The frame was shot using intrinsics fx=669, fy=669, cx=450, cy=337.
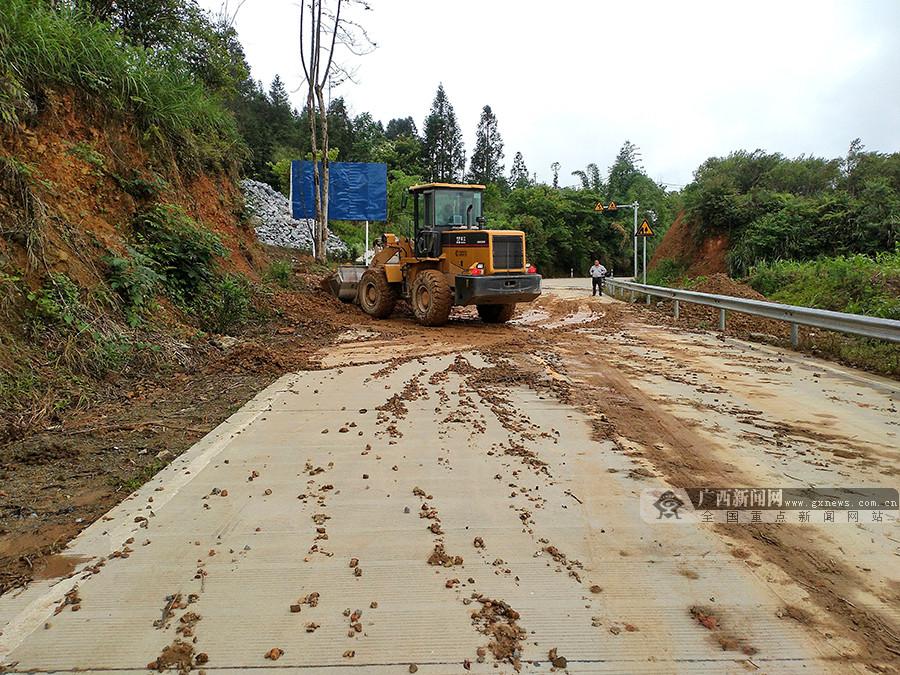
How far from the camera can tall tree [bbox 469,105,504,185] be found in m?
85.7

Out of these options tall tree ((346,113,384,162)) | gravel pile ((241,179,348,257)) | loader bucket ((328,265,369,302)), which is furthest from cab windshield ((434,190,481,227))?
tall tree ((346,113,384,162))

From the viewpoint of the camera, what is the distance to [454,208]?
1561cm

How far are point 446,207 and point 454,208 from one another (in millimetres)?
199

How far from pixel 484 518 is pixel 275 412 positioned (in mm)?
3453

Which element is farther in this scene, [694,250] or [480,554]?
[694,250]

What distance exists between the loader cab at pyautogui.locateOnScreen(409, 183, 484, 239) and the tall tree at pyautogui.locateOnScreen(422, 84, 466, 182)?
61.2 metres

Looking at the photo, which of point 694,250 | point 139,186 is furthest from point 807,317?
point 694,250

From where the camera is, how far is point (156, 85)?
1301cm

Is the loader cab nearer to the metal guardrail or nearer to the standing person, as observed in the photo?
the metal guardrail

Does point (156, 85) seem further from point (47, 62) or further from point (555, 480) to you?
point (555, 480)

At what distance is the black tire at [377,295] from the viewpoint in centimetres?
1659

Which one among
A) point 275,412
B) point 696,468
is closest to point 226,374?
point 275,412

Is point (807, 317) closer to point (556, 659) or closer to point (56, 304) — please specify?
point (556, 659)

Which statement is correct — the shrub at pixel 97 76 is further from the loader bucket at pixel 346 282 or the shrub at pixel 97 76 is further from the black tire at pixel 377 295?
the black tire at pixel 377 295
